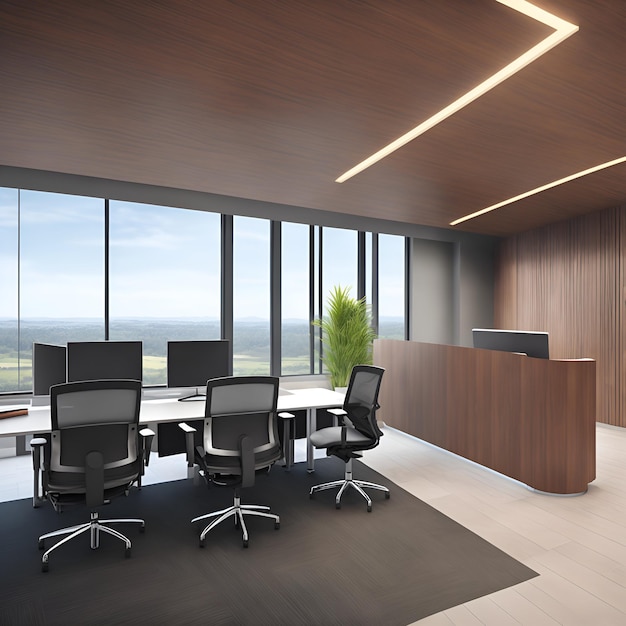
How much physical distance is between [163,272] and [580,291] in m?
7.66

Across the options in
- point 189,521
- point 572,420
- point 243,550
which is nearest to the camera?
point 243,550

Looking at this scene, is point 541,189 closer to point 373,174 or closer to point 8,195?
point 373,174

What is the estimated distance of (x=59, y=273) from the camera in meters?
7.47

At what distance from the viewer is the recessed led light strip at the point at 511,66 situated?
91.1 inches

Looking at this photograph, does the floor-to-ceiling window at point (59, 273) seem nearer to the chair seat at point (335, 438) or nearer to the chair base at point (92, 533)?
the chair base at point (92, 533)

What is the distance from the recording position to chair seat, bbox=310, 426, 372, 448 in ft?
12.9

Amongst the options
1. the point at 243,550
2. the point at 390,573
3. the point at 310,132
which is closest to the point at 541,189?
the point at 310,132

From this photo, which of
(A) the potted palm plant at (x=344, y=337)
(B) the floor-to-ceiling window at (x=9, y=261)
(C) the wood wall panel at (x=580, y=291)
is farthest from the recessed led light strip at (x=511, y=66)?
(B) the floor-to-ceiling window at (x=9, y=261)

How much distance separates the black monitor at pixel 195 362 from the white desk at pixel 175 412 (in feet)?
0.69

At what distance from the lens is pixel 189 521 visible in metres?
3.60

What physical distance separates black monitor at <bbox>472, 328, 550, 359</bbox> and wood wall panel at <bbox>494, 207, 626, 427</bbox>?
2537 millimetres

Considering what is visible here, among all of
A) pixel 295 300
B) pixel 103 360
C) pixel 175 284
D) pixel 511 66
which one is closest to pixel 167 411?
pixel 103 360

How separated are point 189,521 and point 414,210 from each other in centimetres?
475

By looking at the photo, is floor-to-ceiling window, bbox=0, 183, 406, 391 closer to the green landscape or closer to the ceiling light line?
the green landscape
